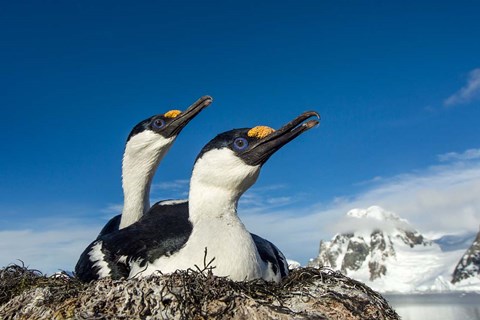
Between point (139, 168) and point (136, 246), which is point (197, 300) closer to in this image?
point (136, 246)

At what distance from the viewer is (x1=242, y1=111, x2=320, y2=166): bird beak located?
6.57 meters

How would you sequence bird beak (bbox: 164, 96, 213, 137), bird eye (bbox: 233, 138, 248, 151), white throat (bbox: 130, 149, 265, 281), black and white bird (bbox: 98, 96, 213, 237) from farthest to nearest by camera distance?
black and white bird (bbox: 98, 96, 213, 237), bird beak (bbox: 164, 96, 213, 137), bird eye (bbox: 233, 138, 248, 151), white throat (bbox: 130, 149, 265, 281)

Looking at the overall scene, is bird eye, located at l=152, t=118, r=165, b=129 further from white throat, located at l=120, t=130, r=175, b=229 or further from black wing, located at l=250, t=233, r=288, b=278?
black wing, located at l=250, t=233, r=288, b=278

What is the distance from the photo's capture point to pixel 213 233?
20.1ft

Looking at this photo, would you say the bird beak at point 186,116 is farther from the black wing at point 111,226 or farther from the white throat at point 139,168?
the black wing at point 111,226

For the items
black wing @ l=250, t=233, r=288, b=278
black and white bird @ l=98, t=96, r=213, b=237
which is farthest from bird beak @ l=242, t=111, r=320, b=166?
black and white bird @ l=98, t=96, r=213, b=237

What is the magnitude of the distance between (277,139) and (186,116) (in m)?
2.87

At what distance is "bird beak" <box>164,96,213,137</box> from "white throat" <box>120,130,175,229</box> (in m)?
0.18

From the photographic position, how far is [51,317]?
5391 mm

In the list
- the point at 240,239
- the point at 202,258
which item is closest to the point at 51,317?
the point at 202,258

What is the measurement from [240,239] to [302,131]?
4.95 ft

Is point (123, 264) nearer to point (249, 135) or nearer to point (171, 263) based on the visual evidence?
point (171, 263)

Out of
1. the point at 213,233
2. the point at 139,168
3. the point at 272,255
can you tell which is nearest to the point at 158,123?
the point at 139,168

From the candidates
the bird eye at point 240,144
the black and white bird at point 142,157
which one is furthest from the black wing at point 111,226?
the bird eye at point 240,144
